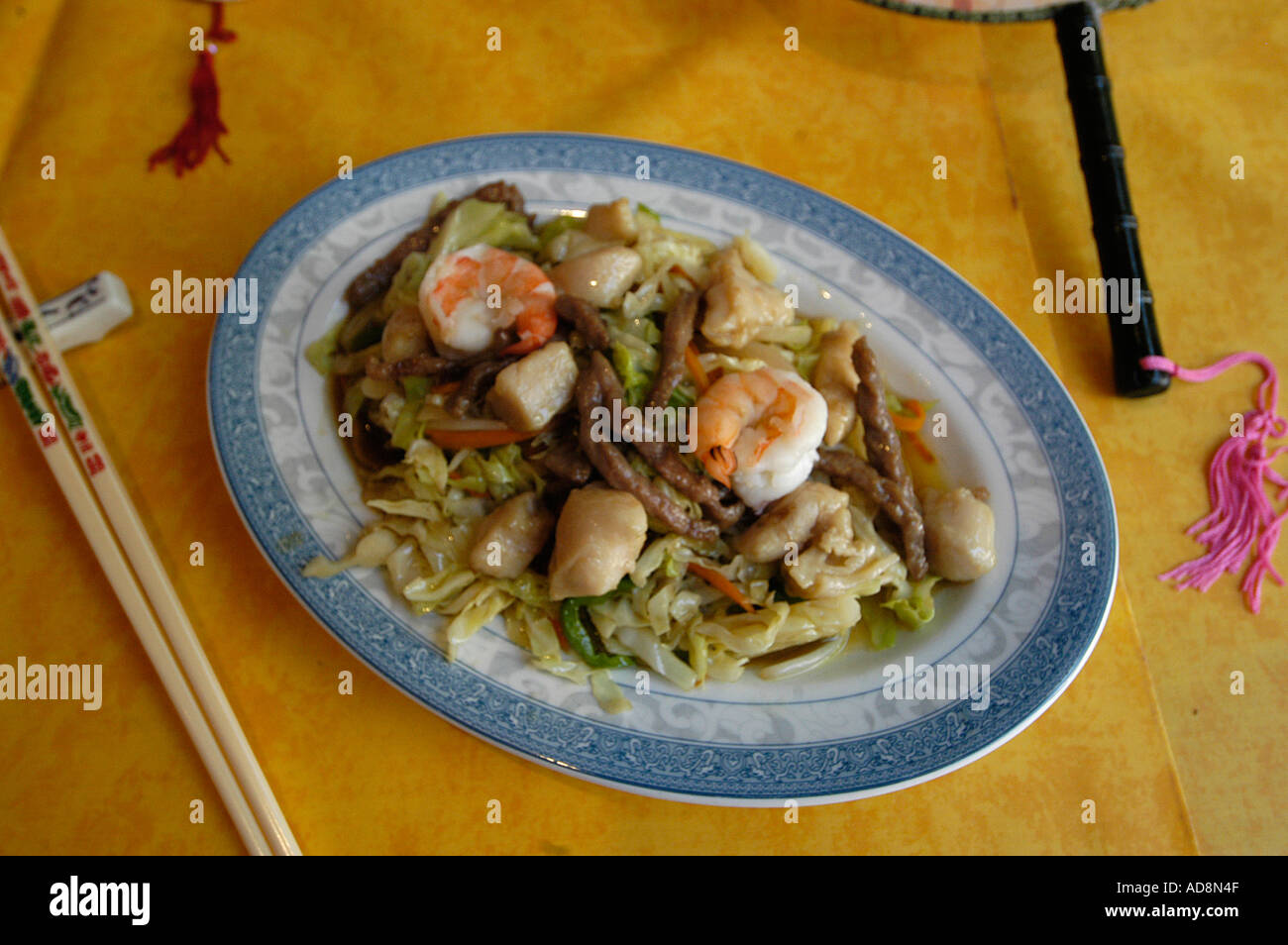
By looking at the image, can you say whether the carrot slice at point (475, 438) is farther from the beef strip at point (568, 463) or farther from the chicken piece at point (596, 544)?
the chicken piece at point (596, 544)

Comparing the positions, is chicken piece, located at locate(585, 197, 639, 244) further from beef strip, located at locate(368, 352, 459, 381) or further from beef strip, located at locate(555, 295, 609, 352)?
beef strip, located at locate(368, 352, 459, 381)

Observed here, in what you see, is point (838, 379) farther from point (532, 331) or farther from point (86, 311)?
point (86, 311)

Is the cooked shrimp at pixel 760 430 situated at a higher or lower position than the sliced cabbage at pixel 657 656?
higher

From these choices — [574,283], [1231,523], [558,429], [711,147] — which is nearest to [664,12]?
[711,147]

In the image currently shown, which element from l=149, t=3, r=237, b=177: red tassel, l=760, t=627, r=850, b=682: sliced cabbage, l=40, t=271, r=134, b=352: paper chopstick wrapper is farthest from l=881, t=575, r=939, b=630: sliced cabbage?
l=149, t=3, r=237, b=177: red tassel

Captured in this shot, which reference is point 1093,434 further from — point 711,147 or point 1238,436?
point 711,147

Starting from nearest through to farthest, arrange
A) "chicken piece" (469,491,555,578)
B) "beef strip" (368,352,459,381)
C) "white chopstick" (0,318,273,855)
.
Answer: "white chopstick" (0,318,273,855), "chicken piece" (469,491,555,578), "beef strip" (368,352,459,381)

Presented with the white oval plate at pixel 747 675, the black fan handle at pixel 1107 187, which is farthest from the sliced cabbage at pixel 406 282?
the black fan handle at pixel 1107 187
